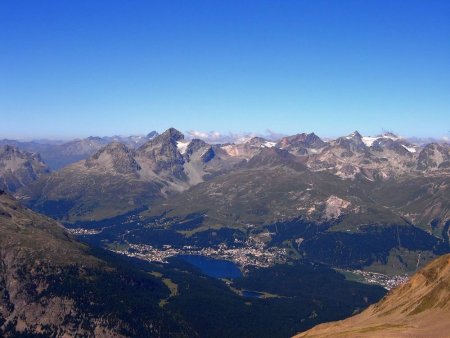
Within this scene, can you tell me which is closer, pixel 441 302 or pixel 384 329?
pixel 384 329

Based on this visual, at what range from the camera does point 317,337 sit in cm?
19962

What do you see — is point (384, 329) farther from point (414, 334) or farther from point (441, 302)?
point (441, 302)

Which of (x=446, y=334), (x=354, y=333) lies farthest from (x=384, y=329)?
(x=446, y=334)

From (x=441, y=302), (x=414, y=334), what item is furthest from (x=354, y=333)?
(x=441, y=302)

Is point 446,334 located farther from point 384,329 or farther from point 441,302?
point 441,302

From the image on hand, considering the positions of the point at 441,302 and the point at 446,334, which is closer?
the point at 446,334

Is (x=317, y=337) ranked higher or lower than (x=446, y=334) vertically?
lower

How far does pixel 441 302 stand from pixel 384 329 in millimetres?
30323

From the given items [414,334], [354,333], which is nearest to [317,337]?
[354,333]

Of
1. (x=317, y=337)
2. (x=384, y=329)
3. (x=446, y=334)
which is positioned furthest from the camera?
(x=317, y=337)

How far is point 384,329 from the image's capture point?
183750mm

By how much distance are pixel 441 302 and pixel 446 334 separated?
40688 millimetres

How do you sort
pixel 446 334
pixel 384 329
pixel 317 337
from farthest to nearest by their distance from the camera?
pixel 317 337 → pixel 384 329 → pixel 446 334

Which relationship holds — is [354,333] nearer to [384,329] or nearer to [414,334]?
[384,329]
